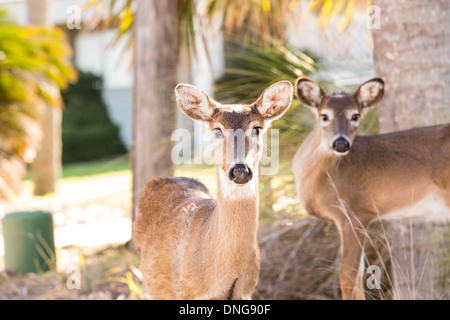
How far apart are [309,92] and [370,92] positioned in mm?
439

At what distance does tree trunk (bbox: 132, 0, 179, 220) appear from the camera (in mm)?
6430

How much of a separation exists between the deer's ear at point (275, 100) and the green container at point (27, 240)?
3802 millimetres

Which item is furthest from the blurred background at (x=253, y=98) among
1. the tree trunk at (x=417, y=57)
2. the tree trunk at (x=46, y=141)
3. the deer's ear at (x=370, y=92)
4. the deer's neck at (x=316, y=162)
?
the tree trunk at (x=46, y=141)

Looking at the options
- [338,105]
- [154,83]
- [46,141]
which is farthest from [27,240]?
[46,141]

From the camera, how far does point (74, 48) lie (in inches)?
896

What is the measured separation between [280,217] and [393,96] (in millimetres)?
1535

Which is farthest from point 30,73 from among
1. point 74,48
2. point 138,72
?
point 74,48

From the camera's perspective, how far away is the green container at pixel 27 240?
6.41 meters

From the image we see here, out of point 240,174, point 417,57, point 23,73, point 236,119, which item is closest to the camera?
point 240,174

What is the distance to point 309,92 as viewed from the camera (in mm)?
4785

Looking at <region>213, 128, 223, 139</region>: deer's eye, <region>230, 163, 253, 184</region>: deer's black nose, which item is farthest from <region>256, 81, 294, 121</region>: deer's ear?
<region>230, 163, 253, 184</region>: deer's black nose

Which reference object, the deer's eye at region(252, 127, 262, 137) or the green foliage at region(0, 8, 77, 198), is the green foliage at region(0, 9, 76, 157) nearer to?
the green foliage at region(0, 8, 77, 198)

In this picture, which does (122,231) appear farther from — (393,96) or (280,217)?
(393,96)

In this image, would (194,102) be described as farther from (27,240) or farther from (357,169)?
(27,240)
